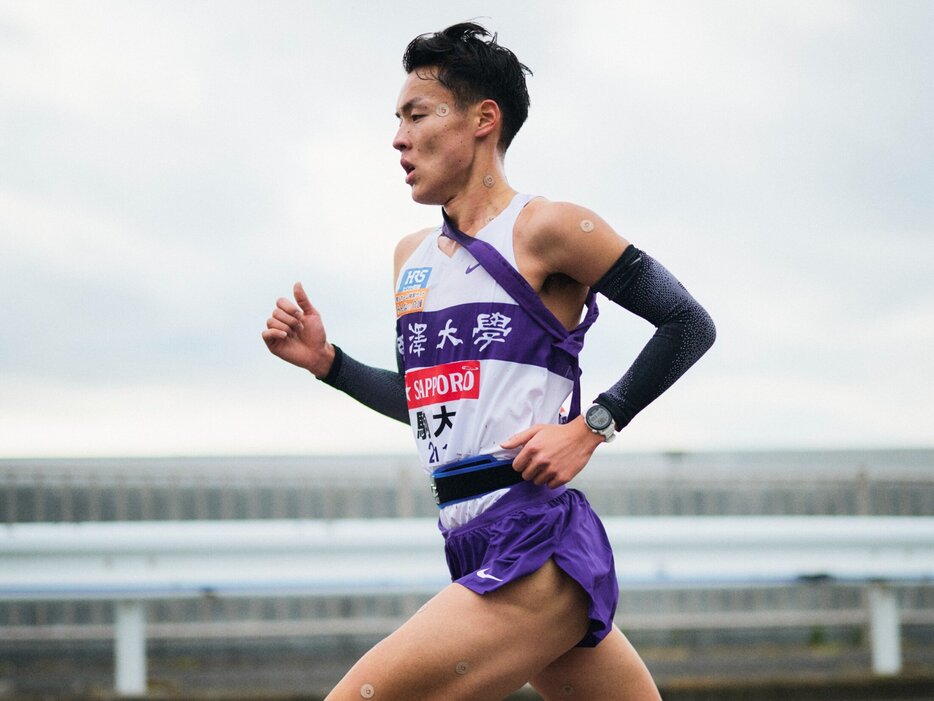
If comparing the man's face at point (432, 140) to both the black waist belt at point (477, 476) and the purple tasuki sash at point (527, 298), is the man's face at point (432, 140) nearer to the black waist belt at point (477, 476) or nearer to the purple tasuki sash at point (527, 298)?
the purple tasuki sash at point (527, 298)

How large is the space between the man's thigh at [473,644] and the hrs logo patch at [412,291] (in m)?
0.70

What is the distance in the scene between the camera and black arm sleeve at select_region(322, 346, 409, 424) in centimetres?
341

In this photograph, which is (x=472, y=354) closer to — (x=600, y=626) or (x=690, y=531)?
(x=600, y=626)

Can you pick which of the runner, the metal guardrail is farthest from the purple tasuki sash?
the metal guardrail

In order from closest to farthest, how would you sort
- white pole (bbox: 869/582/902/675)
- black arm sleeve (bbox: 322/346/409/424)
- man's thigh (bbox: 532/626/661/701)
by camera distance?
man's thigh (bbox: 532/626/661/701) < black arm sleeve (bbox: 322/346/409/424) < white pole (bbox: 869/582/902/675)

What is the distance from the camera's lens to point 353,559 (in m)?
6.24

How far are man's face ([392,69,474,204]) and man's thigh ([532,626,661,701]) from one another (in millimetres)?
1174

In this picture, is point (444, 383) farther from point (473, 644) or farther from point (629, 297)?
point (473, 644)

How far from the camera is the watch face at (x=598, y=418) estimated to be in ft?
9.13

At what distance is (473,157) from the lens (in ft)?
10.1

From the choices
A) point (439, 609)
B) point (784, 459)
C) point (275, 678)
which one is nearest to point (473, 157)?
point (439, 609)

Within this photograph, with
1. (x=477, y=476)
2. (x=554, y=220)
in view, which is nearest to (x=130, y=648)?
(x=477, y=476)

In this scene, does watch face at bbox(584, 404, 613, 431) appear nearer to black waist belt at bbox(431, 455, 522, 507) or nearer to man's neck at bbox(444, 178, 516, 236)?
black waist belt at bbox(431, 455, 522, 507)

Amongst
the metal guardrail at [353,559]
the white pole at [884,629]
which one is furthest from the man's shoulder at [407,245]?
the white pole at [884,629]
